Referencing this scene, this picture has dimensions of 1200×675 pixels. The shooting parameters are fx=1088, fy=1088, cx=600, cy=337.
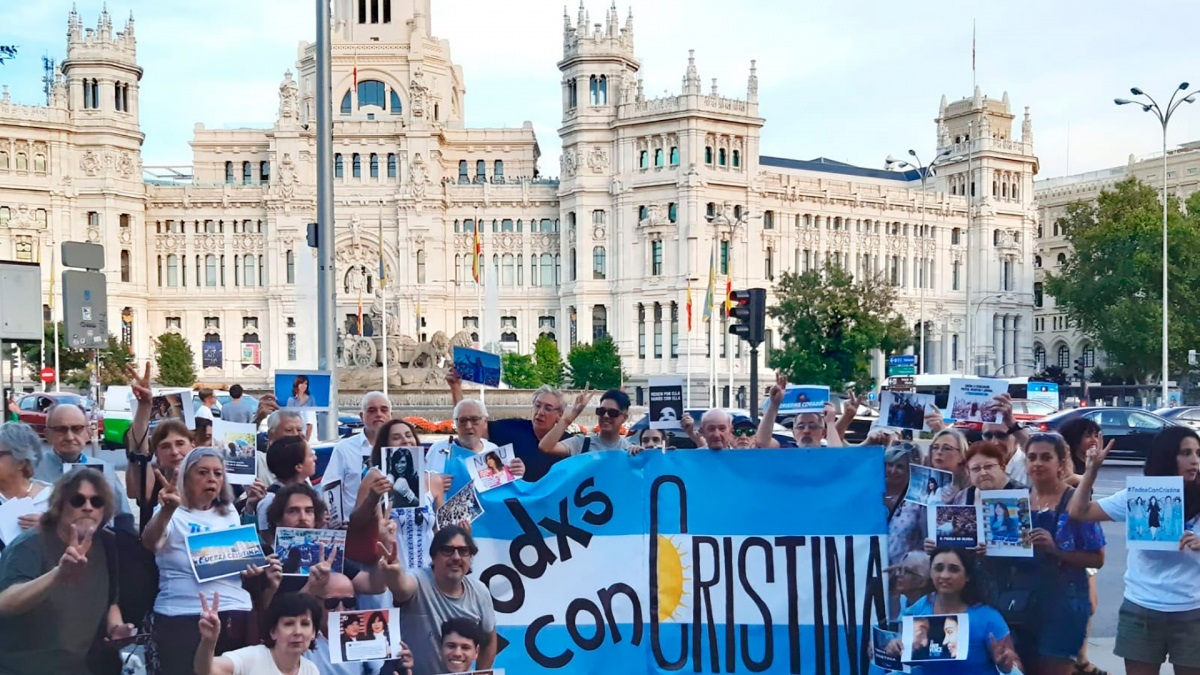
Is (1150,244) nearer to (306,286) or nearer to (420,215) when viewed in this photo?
(420,215)

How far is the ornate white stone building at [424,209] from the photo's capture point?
6588 centimetres

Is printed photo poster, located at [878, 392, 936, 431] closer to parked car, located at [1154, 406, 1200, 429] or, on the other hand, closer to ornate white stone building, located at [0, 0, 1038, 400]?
parked car, located at [1154, 406, 1200, 429]

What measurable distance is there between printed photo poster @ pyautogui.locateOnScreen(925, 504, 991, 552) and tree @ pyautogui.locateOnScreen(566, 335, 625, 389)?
50.8m

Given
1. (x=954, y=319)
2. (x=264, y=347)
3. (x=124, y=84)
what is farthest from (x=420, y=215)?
(x=954, y=319)

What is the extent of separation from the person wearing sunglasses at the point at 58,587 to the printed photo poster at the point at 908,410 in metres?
6.14

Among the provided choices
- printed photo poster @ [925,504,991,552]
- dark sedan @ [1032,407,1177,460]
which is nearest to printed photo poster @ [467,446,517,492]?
printed photo poster @ [925,504,991,552]

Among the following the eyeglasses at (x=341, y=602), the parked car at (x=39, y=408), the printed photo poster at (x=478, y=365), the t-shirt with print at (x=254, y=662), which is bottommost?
the parked car at (x=39, y=408)

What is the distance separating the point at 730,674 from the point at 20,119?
7434 cm

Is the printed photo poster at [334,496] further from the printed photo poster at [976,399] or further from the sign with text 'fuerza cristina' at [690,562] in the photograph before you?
the printed photo poster at [976,399]

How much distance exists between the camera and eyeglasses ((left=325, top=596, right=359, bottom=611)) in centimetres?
526

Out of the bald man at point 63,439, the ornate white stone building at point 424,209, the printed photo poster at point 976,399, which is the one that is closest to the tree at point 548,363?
the ornate white stone building at point 424,209

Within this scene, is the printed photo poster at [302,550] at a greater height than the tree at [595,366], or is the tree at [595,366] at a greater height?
the printed photo poster at [302,550]

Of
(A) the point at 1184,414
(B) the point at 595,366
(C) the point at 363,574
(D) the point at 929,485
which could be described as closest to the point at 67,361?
(B) the point at 595,366

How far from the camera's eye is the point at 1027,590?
5.93 meters
